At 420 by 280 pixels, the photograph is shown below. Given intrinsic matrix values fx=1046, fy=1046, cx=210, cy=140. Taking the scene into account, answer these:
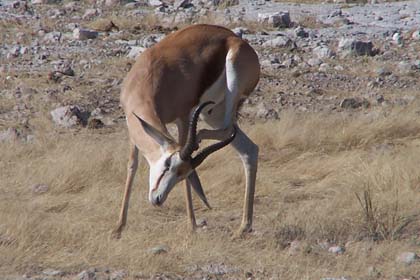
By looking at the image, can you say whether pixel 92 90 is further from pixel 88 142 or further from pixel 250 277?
pixel 250 277

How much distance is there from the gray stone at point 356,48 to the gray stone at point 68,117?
523cm

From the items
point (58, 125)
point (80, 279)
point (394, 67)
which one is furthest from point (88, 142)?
point (394, 67)

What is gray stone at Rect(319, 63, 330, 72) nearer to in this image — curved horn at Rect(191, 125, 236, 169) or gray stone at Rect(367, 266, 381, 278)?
curved horn at Rect(191, 125, 236, 169)

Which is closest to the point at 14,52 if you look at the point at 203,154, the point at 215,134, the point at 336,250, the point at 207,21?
the point at 207,21

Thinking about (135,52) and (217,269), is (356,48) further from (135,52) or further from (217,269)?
(217,269)

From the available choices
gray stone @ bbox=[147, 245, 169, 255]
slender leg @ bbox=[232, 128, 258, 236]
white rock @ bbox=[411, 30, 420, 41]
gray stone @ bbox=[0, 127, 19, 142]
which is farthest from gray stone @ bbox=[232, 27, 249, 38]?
gray stone @ bbox=[147, 245, 169, 255]

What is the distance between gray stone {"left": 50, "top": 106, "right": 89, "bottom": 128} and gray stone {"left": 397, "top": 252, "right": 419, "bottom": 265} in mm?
4898

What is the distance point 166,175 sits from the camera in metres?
6.95

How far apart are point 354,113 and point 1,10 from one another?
8838 millimetres

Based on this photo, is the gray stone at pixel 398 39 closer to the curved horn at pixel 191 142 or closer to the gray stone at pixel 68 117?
the gray stone at pixel 68 117

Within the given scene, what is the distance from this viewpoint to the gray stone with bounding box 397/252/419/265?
6840 mm

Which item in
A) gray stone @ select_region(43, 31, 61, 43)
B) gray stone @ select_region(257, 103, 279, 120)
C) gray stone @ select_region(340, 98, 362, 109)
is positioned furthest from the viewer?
gray stone @ select_region(43, 31, 61, 43)

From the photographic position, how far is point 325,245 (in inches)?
287

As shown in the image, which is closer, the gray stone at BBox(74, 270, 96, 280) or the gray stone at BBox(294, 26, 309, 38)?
the gray stone at BBox(74, 270, 96, 280)
